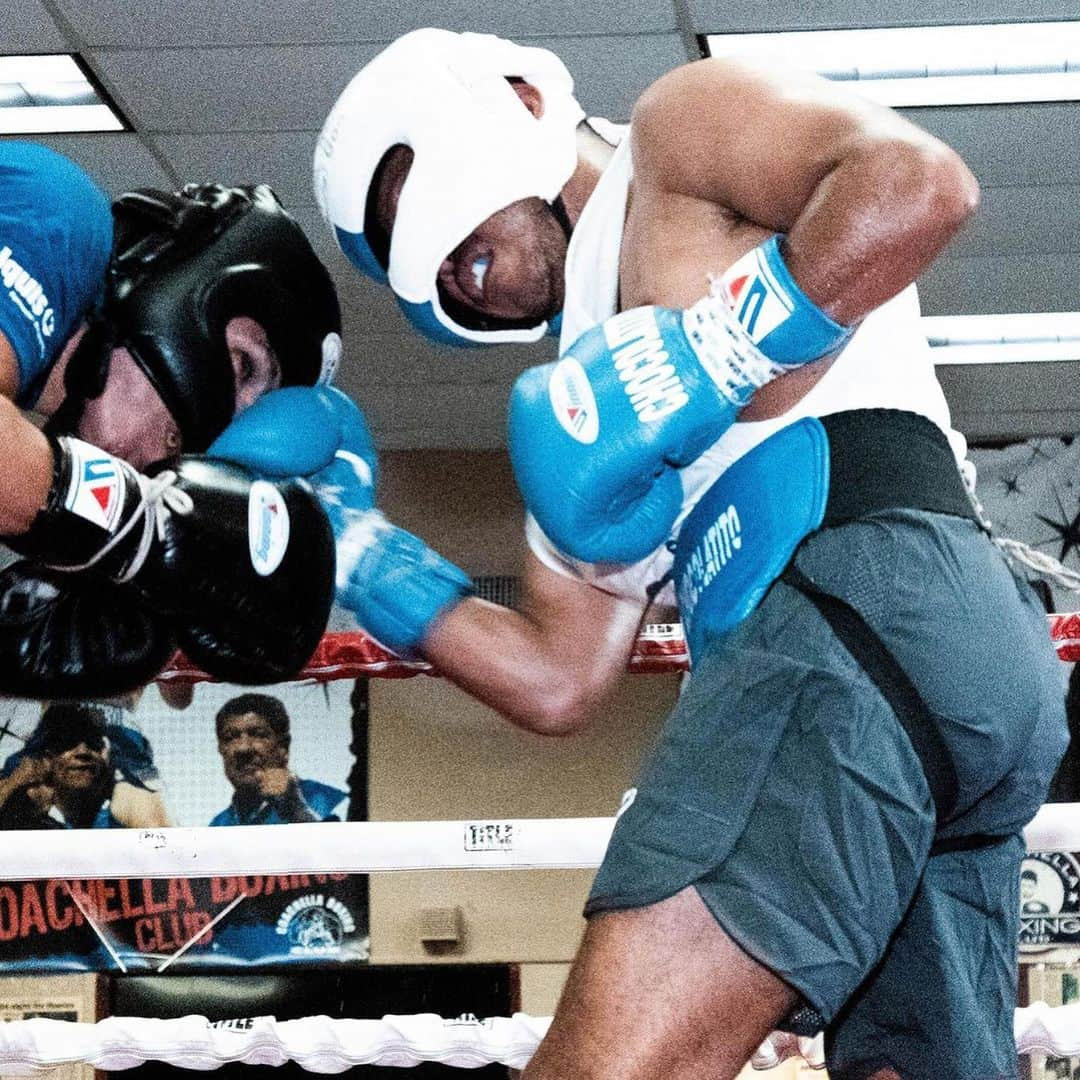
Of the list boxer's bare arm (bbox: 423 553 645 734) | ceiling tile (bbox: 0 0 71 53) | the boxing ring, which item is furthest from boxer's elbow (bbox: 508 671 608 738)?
ceiling tile (bbox: 0 0 71 53)

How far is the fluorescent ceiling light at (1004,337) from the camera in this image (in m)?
4.81

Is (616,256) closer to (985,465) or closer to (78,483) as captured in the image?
(78,483)

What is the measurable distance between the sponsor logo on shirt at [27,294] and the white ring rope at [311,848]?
0.55m

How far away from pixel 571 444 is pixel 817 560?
20cm

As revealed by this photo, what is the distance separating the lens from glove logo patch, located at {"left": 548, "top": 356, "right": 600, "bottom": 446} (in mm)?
1200

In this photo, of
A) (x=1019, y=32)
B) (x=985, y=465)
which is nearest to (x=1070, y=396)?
(x=985, y=465)

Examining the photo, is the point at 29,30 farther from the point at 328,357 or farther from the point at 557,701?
the point at 557,701

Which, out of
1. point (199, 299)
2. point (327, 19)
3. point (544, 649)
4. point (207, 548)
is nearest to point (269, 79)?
point (327, 19)

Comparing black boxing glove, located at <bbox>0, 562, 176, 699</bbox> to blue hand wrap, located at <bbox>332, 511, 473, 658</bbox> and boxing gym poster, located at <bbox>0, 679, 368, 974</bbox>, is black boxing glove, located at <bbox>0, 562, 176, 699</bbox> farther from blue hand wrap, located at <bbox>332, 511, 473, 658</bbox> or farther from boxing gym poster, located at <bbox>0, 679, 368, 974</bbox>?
boxing gym poster, located at <bbox>0, 679, 368, 974</bbox>

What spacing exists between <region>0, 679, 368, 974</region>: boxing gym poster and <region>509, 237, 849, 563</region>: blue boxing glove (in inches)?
166

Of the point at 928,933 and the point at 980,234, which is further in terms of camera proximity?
the point at 980,234

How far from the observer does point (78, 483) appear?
1.27 m

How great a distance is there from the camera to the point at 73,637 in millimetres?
1444

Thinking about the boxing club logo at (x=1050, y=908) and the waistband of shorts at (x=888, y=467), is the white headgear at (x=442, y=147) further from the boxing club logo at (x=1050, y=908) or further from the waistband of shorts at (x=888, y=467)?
the boxing club logo at (x=1050, y=908)
